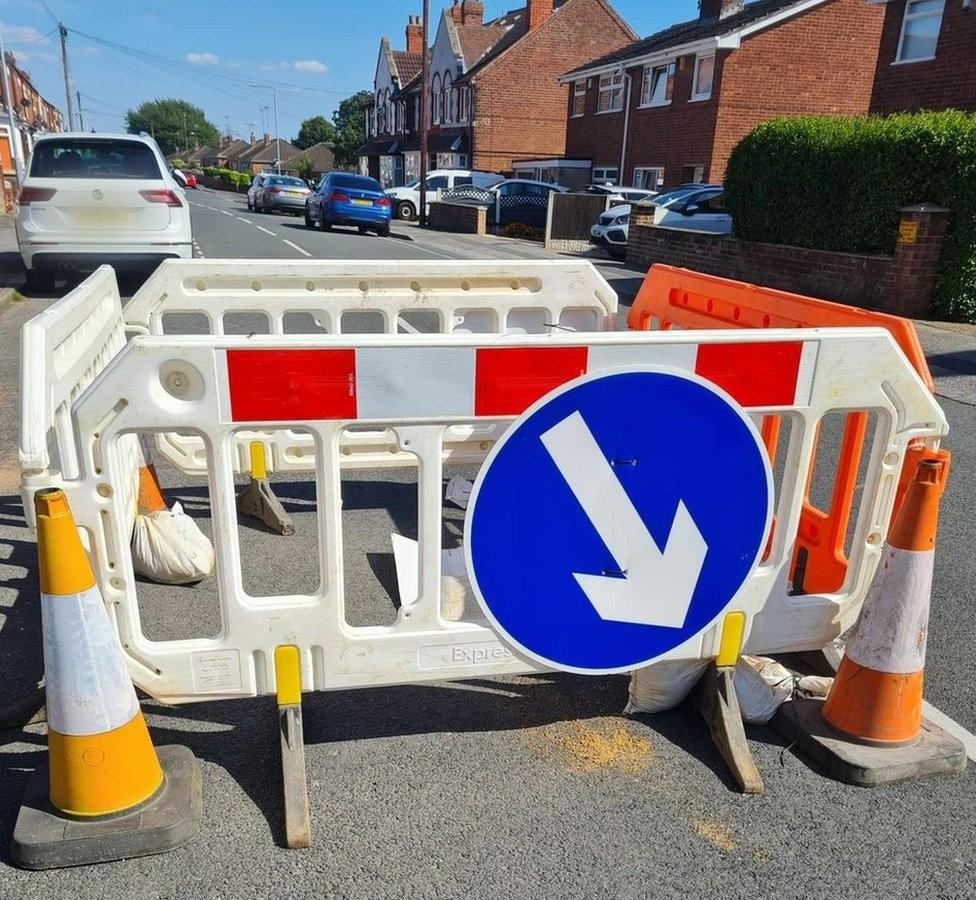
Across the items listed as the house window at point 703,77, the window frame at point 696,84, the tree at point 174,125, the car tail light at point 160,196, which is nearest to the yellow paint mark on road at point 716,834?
the car tail light at point 160,196

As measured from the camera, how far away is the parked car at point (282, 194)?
112ft

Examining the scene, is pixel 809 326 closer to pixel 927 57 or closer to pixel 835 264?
pixel 835 264

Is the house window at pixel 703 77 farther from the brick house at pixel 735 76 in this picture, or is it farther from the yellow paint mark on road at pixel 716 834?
the yellow paint mark on road at pixel 716 834

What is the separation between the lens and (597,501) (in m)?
2.46

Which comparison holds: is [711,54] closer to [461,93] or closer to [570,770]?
[461,93]

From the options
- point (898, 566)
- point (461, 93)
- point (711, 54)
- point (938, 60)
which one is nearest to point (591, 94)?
point (711, 54)

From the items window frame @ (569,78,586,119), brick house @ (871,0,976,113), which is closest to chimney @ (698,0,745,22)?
window frame @ (569,78,586,119)

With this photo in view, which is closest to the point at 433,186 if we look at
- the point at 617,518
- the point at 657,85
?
the point at 657,85

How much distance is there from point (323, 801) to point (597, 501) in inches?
46.5

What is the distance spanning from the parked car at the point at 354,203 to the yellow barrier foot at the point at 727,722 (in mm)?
24075

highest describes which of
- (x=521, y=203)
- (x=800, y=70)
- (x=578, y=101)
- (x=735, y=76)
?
(x=800, y=70)

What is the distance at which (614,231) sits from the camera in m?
20.6

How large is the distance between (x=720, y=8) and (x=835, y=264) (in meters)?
20.4

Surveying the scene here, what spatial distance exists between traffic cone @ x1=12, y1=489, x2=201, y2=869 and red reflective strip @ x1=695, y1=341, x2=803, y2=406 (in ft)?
5.87
